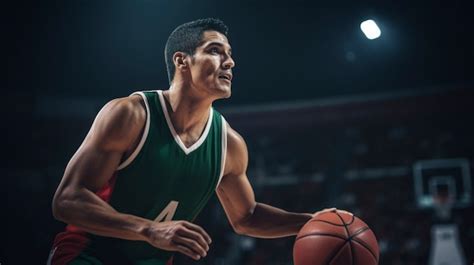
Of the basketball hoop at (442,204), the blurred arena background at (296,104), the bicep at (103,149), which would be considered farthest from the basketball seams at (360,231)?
the basketball hoop at (442,204)

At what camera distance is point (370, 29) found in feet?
31.7

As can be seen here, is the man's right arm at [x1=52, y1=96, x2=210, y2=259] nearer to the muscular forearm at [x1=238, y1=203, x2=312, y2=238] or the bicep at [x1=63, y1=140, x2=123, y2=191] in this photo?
the bicep at [x1=63, y1=140, x2=123, y2=191]

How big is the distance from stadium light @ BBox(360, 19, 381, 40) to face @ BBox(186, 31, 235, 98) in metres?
6.83

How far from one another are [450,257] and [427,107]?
145 inches

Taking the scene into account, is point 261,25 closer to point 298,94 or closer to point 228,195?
point 298,94

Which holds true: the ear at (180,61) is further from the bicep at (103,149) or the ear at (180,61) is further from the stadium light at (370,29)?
the stadium light at (370,29)

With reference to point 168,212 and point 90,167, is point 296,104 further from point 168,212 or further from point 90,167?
point 90,167

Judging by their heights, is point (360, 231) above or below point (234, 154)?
below

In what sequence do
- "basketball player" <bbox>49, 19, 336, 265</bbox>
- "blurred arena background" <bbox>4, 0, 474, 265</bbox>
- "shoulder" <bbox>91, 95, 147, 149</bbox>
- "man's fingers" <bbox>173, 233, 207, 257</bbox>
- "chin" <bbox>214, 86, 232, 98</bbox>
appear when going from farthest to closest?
"blurred arena background" <bbox>4, 0, 474, 265</bbox> < "chin" <bbox>214, 86, 232, 98</bbox> < "shoulder" <bbox>91, 95, 147, 149</bbox> < "basketball player" <bbox>49, 19, 336, 265</bbox> < "man's fingers" <bbox>173, 233, 207, 257</bbox>

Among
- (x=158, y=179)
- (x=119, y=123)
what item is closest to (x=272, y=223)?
(x=158, y=179)

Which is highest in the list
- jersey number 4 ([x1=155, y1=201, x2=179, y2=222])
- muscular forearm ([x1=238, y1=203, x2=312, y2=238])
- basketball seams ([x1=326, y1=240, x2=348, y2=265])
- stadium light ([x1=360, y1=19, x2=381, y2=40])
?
stadium light ([x1=360, y1=19, x2=381, y2=40])

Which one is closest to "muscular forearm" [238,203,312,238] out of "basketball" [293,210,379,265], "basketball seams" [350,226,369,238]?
"basketball" [293,210,379,265]

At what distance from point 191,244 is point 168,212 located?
2.70ft

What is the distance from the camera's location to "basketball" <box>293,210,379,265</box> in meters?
2.96
